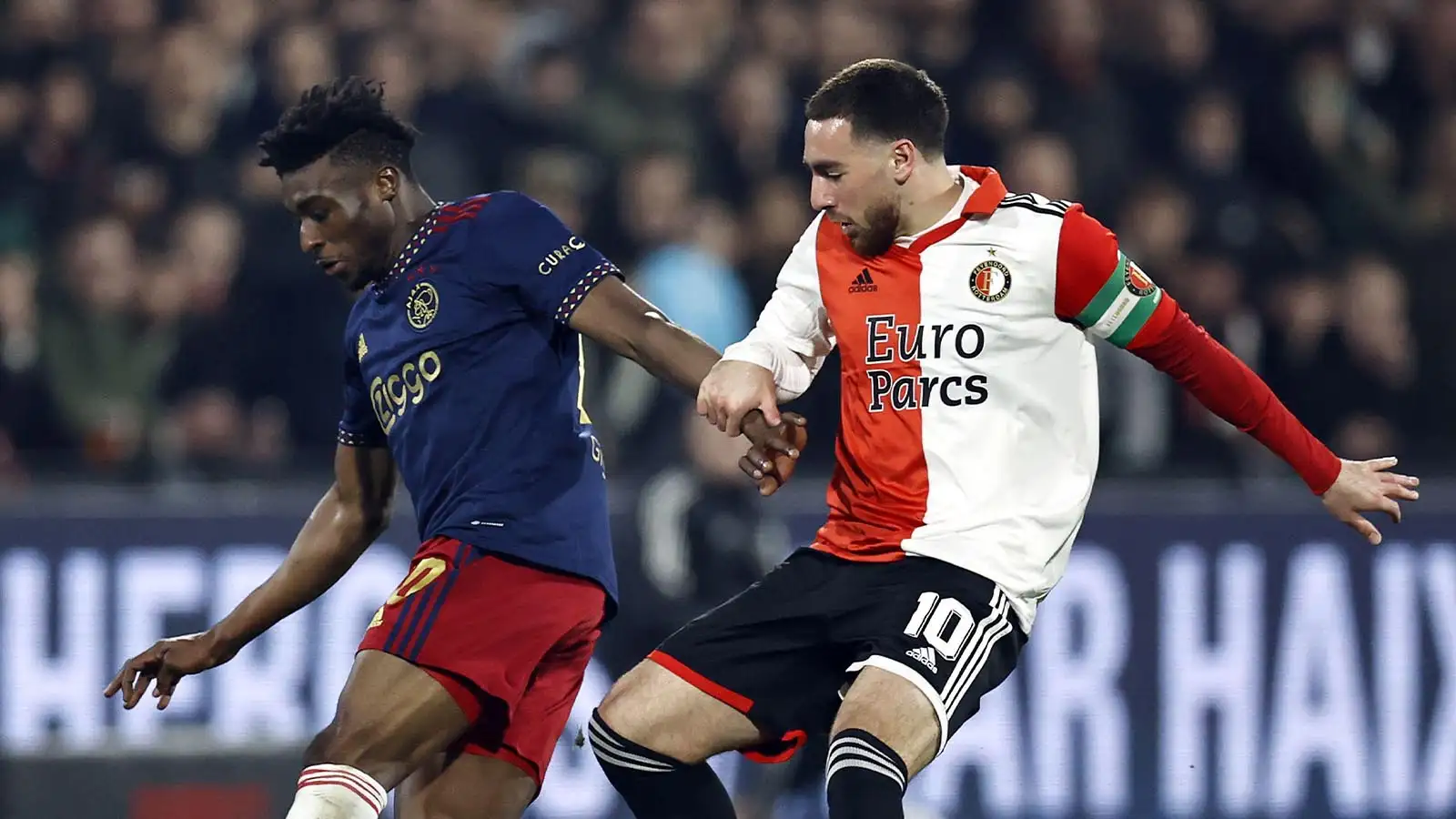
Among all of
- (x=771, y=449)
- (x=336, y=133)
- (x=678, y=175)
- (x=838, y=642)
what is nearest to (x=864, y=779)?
(x=838, y=642)

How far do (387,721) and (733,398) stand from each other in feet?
3.56

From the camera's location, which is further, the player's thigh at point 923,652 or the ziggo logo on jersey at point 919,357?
the ziggo logo on jersey at point 919,357

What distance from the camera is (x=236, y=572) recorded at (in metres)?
8.57

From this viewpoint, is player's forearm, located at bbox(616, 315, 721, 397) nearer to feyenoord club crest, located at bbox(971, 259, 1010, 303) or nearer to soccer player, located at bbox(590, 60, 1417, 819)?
soccer player, located at bbox(590, 60, 1417, 819)

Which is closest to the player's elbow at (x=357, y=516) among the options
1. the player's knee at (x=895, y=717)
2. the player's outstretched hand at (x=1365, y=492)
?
the player's knee at (x=895, y=717)

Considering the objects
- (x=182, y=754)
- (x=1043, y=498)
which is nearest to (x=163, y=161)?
(x=182, y=754)

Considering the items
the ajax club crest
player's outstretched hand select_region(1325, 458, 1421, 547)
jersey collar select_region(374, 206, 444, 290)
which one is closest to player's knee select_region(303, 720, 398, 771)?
the ajax club crest

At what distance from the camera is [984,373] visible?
500cm

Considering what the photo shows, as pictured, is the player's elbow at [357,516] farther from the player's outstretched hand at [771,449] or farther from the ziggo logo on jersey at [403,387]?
the player's outstretched hand at [771,449]

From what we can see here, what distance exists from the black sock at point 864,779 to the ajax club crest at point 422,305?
146 cm

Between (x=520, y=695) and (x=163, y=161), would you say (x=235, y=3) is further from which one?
(x=520, y=695)

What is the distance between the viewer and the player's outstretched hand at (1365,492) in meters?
5.01

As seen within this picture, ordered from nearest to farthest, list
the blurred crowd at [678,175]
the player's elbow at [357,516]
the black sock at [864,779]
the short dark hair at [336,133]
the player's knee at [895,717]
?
the black sock at [864,779], the player's knee at [895,717], the short dark hair at [336,133], the player's elbow at [357,516], the blurred crowd at [678,175]

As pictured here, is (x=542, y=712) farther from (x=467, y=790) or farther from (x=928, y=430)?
(x=928, y=430)
